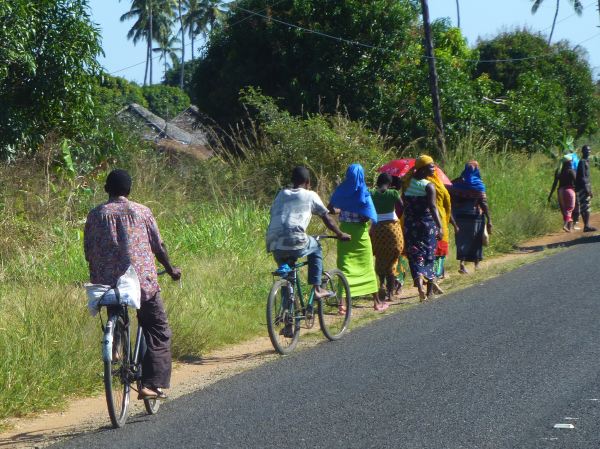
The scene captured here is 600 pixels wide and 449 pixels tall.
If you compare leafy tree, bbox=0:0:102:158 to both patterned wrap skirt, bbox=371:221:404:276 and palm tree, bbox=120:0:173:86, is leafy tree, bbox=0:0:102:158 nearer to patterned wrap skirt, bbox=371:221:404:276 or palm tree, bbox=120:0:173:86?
patterned wrap skirt, bbox=371:221:404:276

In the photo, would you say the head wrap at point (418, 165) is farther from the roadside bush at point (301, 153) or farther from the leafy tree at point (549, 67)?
the leafy tree at point (549, 67)

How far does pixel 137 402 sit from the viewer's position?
25.2 ft

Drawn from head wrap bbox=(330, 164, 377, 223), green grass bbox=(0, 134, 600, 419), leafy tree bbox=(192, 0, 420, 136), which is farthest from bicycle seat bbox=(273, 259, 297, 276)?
leafy tree bbox=(192, 0, 420, 136)

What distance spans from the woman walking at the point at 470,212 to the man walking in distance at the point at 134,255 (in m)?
8.17

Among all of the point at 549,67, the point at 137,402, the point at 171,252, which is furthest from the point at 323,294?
the point at 549,67

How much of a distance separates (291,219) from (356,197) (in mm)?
2070

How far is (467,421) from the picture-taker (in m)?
6.30

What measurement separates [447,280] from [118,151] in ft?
19.9

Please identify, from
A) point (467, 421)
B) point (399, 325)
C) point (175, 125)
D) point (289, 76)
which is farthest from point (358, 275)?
point (175, 125)

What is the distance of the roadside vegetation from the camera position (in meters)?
9.38

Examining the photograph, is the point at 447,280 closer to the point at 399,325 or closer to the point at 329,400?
the point at 399,325

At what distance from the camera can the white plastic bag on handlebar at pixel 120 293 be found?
6.61 m

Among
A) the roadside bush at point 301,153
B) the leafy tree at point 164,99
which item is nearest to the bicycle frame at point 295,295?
the roadside bush at point 301,153

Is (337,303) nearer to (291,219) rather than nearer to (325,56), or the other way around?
(291,219)
